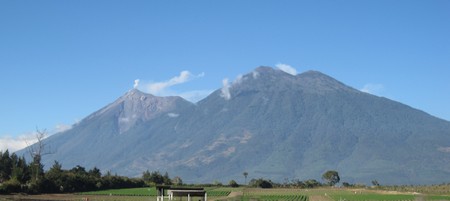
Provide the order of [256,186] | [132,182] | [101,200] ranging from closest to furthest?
[101,200] < [132,182] < [256,186]

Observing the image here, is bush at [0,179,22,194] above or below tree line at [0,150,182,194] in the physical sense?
below

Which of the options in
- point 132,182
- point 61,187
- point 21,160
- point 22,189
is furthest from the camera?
point 132,182

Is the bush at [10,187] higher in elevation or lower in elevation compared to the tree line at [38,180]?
lower

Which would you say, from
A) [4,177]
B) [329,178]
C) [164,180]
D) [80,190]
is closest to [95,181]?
[80,190]

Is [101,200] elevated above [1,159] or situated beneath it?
situated beneath

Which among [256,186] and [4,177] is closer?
[4,177]

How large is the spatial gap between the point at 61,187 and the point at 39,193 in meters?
7.39

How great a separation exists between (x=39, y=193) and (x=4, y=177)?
12496 millimetres

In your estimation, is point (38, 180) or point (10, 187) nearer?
point (10, 187)

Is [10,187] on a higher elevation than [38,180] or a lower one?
lower

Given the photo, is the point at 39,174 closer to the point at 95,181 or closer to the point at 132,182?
the point at 95,181

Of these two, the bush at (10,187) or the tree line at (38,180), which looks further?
the tree line at (38,180)

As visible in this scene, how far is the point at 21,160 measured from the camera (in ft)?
378

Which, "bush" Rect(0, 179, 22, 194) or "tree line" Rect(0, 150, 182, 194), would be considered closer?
"bush" Rect(0, 179, 22, 194)
